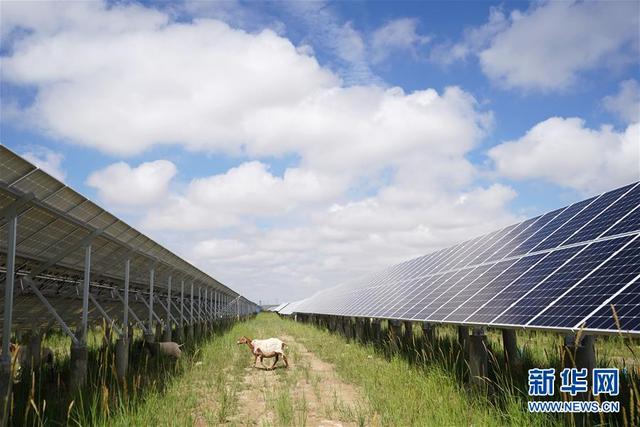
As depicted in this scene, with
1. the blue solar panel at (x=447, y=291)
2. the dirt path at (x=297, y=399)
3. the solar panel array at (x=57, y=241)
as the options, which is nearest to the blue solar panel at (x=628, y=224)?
the blue solar panel at (x=447, y=291)

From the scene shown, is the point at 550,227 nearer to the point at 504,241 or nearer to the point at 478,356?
the point at 504,241

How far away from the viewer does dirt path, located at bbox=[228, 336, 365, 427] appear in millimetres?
9617

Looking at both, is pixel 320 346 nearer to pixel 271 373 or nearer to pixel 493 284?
pixel 271 373

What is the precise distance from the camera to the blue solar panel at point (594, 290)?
792cm

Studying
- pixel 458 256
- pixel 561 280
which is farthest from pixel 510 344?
pixel 458 256

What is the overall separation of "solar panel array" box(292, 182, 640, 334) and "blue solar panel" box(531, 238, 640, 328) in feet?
0.06

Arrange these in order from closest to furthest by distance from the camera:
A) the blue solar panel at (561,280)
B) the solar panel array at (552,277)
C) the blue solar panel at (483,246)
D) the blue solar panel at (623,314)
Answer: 1. the blue solar panel at (623,314)
2. the solar panel array at (552,277)
3. the blue solar panel at (561,280)
4. the blue solar panel at (483,246)

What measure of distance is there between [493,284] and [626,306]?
511 cm

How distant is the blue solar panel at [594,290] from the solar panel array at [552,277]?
2cm

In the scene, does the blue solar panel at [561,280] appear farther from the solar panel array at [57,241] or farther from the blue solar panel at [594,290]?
the solar panel array at [57,241]

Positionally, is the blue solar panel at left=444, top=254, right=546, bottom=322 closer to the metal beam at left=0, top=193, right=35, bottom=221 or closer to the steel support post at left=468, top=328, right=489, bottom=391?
the steel support post at left=468, top=328, right=489, bottom=391

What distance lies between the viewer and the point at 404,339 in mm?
20562

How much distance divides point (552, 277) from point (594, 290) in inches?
72.5

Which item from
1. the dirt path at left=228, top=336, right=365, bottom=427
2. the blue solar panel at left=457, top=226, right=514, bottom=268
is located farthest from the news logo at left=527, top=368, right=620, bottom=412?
the blue solar panel at left=457, top=226, right=514, bottom=268
